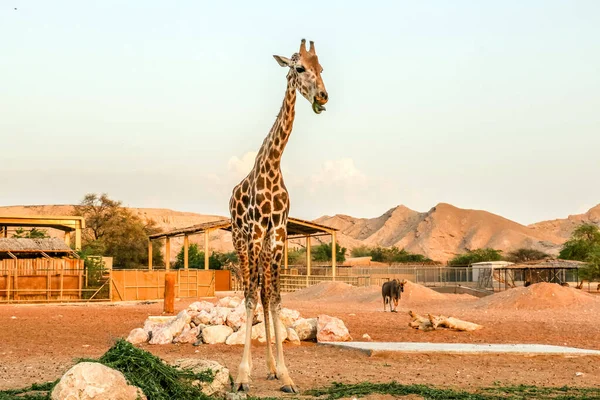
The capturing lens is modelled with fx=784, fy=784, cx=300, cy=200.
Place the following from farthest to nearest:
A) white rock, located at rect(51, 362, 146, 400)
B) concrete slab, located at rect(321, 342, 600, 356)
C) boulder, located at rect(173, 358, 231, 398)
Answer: concrete slab, located at rect(321, 342, 600, 356) → boulder, located at rect(173, 358, 231, 398) → white rock, located at rect(51, 362, 146, 400)

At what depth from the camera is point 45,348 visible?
57.1 ft

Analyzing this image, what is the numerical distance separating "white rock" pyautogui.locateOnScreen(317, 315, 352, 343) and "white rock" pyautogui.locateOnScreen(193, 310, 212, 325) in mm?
2615

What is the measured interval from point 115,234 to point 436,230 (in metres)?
78.0

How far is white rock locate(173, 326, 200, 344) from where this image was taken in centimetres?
1792

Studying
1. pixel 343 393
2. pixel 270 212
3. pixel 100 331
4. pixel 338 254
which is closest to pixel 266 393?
pixel 343 393

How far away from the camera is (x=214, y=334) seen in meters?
17.7

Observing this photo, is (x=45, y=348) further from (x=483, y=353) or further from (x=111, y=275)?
(x=111, y=275)

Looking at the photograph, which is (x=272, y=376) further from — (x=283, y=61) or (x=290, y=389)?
(x=283, y=61)

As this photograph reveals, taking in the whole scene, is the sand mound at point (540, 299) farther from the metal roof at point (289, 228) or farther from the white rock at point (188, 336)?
the white rock at point (188, 336)

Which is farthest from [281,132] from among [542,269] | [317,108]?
[542,269]

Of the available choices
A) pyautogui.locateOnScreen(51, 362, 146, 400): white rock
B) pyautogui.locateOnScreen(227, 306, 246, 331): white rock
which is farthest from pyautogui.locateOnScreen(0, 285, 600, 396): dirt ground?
pyautogui.locateOnScreen(51, 362, 146, 400): white rock

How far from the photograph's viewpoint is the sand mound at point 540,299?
33.6 metres

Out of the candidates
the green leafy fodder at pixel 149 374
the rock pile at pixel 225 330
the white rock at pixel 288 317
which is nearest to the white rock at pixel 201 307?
the rock pile at pixel 225 330

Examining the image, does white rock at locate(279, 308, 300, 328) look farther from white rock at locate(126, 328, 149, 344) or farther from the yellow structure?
the yellow structure
